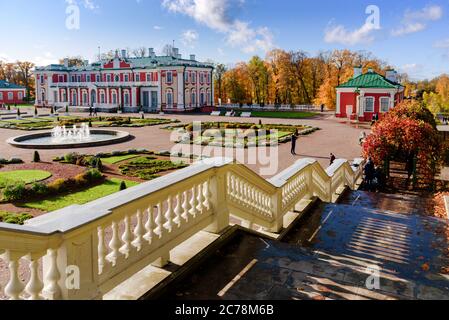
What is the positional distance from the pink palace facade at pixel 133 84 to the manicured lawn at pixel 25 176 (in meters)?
41.7

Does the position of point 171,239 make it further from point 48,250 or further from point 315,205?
point 315,205

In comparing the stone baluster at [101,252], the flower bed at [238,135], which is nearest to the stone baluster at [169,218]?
the stone baluster at [101,252]

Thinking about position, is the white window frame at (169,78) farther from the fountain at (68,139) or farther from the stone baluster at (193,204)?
the stone baluster at (193,204)

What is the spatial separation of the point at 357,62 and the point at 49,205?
59111mm

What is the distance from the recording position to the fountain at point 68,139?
2438 cm

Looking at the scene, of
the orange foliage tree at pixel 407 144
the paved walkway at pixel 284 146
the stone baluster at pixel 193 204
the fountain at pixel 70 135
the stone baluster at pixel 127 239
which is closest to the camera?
the stone baluster at pixel 127 239

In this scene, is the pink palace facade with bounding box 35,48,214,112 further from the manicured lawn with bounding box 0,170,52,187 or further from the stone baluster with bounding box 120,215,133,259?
the stone baluster with bounding box 120,215,133,259

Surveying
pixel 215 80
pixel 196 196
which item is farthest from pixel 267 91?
pixel 196 196

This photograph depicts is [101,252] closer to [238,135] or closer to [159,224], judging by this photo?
[159,224]

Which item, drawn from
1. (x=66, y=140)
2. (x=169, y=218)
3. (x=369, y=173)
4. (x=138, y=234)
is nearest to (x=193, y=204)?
(x=169, y=218)

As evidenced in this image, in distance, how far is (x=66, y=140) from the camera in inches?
1067

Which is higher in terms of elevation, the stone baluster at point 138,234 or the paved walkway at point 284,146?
the stone baluster at point 138,234

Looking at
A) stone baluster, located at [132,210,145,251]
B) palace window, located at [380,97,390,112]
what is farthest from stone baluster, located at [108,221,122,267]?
palace window, located at [380,97,390,112]

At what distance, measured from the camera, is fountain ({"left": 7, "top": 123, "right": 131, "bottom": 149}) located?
80.0 feet
